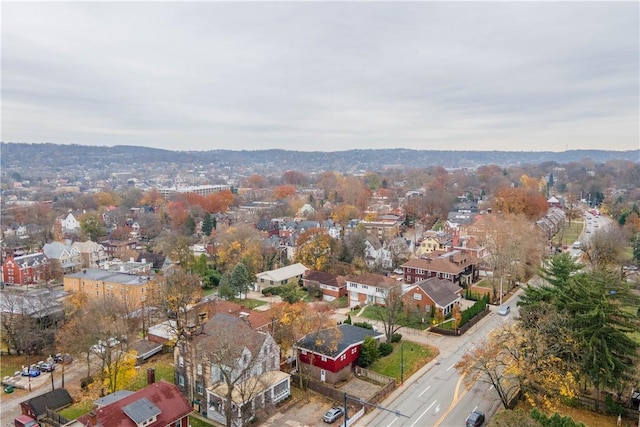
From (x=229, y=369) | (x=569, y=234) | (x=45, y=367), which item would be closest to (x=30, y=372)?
(x=45, y=367)

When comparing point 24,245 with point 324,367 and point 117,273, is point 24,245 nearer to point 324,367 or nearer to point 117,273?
point 117,273

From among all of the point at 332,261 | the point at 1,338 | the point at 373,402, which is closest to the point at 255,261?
the point at 332,261

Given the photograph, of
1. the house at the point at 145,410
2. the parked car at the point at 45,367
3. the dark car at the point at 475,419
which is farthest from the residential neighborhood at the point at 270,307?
the dark car at the point at 475,419

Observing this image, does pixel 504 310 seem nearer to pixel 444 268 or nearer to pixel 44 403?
pixel 444 268

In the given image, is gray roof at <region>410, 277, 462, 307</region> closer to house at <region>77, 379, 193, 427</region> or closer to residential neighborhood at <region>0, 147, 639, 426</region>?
residential neighborhood at <region>0, 147, 639, 426</region>

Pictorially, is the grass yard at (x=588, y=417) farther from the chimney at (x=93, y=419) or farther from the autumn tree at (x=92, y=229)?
the autumn tree at (x=92, y=229)
